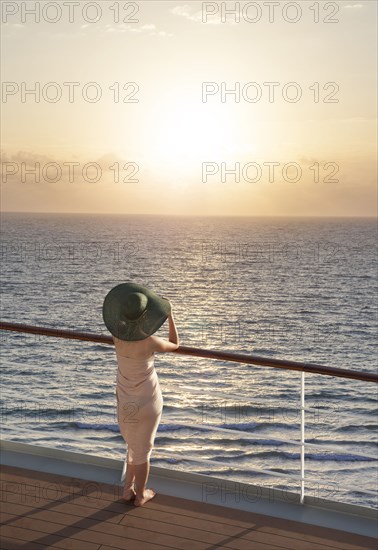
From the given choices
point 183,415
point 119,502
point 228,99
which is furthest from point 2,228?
point 119,502

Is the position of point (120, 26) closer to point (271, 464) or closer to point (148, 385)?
point (271, 464)

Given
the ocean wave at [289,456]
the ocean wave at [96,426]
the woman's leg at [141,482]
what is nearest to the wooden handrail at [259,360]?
the woman's leg at [141,482]

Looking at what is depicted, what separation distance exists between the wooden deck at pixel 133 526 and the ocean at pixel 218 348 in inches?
9.2

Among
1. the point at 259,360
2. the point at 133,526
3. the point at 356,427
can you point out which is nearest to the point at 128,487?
the point at 133,526

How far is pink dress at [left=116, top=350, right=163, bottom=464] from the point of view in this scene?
318 centimetres

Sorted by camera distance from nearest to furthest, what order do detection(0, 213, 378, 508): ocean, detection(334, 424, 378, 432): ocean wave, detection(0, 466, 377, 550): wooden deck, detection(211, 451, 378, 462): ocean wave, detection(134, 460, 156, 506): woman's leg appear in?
detection(0, 466, 377, 550): wooden deck, detection(134, 460, 156, 506): woman's leg, detection(0, 213, 378, 508): ocean, detection(211, 451, 378, 462): ocean wave, detection(334, 424, 378, 432): ocean wave

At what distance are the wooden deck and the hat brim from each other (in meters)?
0.79

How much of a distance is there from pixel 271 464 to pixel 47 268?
36823 millimetres

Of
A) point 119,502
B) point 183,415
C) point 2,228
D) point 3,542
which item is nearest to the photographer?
point 3,542

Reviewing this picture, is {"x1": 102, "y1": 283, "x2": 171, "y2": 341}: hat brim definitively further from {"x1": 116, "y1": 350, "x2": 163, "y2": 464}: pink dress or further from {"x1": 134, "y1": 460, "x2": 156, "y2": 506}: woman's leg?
{"x1": 134, "y1": 460, "x2": 156, "y2": 506}: woman's leg

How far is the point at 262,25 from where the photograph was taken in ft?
168

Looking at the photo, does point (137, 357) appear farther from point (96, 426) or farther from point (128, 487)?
point (96, 426)

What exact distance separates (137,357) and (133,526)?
2.29ft

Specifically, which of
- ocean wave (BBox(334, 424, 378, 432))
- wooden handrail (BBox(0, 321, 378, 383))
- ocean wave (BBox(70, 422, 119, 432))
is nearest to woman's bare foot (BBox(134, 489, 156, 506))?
wooden handrail (BBox(0, 321, 378, 383))
